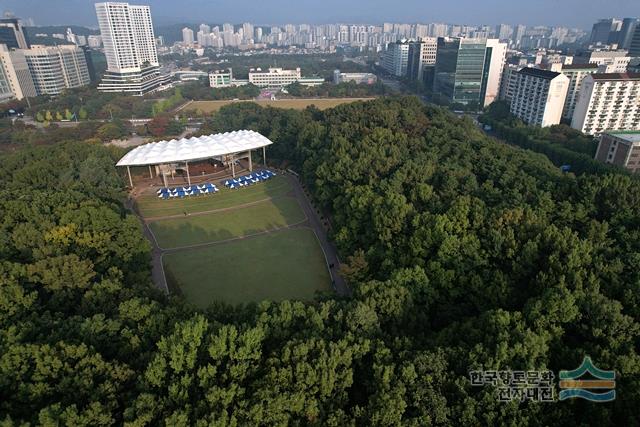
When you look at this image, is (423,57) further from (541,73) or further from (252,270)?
(252,270)

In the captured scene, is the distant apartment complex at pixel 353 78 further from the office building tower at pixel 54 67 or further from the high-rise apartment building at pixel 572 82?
the office building tower at pixel 54 67

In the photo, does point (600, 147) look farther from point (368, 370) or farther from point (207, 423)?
point (207, 423)

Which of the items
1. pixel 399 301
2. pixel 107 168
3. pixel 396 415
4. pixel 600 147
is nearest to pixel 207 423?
pixel 396 415

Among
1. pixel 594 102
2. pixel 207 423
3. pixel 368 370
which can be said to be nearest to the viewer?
pixel 207 423

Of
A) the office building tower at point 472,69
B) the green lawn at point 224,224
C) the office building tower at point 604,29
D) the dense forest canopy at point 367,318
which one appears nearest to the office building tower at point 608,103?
the office building tower at point 472,69

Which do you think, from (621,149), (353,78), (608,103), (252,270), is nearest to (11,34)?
(353,78)

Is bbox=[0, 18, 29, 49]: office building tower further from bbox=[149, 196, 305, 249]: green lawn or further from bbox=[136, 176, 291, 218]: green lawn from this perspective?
bbox=[149, 196, 305, 249]: green lawn
